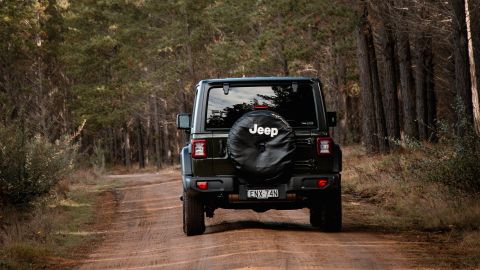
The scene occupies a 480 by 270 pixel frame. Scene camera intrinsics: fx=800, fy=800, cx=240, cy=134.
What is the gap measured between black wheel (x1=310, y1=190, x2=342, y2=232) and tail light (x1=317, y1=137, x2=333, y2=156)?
1.99ft

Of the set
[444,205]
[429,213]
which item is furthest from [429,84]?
[429,213]

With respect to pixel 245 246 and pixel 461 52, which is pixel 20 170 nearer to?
pixel 245 246

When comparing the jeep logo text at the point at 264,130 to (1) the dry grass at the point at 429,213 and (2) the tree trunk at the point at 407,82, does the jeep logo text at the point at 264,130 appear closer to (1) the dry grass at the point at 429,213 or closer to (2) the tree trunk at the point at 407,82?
(1) the dry grass at the point at 429,213

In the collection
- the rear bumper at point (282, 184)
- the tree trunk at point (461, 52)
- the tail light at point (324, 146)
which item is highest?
the tree trunk at point (461, 52)

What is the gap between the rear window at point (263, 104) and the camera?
37.0 feet

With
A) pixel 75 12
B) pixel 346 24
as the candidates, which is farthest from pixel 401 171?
pixel 75 12

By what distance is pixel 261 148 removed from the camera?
10789mm

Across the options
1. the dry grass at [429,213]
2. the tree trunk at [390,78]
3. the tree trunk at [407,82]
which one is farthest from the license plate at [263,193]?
the tree trunk at [407,82]

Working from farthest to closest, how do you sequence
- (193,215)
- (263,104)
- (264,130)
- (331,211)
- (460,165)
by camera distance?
(460,165), (193,215), (331,211), (263,104), (264,130)

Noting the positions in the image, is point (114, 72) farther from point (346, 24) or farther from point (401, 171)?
point (401, 171)

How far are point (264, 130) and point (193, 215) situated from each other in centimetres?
188

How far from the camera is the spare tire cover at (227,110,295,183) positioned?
10727 millimetres

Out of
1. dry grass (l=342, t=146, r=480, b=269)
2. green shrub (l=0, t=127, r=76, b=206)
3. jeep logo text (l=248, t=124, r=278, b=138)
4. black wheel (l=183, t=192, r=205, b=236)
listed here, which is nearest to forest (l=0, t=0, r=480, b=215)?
green shrub (l=0, t=127, r=76, b=206)

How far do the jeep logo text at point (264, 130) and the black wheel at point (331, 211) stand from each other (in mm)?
1349
